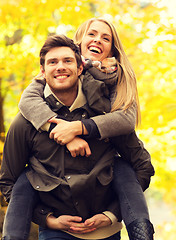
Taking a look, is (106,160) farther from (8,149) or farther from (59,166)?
Result: (8,149)

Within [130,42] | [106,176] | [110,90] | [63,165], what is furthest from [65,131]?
[130,42]

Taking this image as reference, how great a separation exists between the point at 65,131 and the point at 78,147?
0.14 m

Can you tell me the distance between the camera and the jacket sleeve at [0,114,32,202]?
253 centimetres

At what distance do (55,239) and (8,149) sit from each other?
725mm

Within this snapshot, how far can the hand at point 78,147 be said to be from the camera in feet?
8.00

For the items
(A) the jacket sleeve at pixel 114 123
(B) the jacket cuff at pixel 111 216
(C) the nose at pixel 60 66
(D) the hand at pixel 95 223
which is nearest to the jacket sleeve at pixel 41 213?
(D) the hand at pixel 95 223

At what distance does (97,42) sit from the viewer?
9.50 feet

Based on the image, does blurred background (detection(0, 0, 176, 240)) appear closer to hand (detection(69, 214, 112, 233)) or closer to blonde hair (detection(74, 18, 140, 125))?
blonde hair (detection(74, 18, 140, 125))

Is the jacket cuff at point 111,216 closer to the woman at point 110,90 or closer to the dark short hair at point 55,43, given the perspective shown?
the woman at point 110,90

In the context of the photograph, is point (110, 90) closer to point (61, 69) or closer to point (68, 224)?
point (61, 69)

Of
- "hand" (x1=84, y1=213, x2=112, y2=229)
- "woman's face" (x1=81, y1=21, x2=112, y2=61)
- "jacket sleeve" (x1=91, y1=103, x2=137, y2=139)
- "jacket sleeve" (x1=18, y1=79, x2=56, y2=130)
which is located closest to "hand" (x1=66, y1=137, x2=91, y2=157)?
"jacket sleeve" (x1=91, y1=103, x2=137, y2=139)

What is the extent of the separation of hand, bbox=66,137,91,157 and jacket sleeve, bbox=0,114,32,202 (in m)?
0.34

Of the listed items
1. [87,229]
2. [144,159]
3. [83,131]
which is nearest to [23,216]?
[87,229]

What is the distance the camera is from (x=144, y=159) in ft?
8.93
